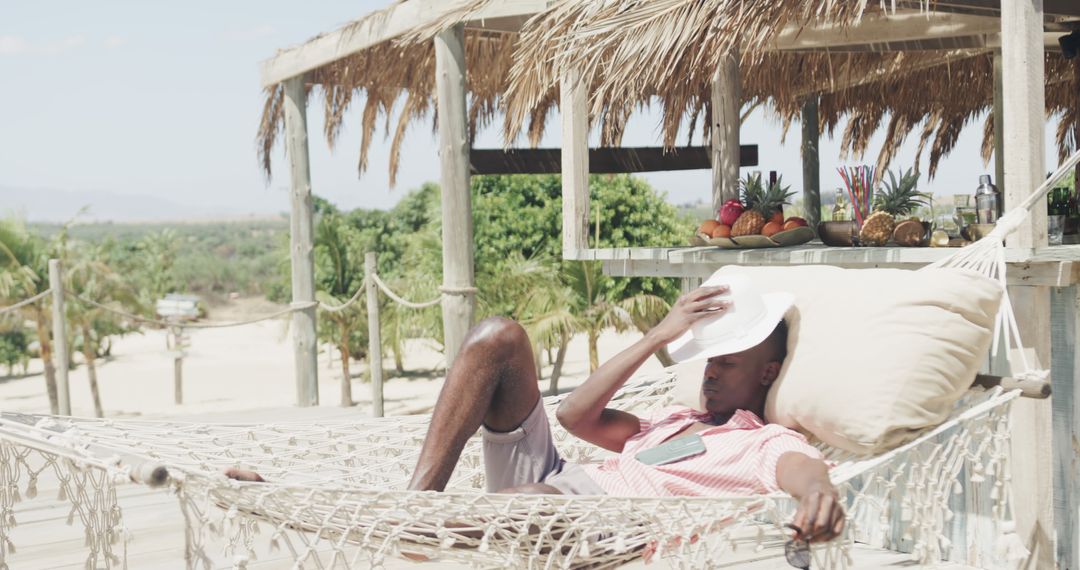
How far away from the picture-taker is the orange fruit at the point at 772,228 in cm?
342

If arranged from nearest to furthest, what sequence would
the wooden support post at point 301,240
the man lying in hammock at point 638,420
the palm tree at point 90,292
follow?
the man lying in hammock at point 638,420 < the wooden support post at point 301,240 < the palm tree at point 90,292

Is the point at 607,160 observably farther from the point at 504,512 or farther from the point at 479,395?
the point at 504,512

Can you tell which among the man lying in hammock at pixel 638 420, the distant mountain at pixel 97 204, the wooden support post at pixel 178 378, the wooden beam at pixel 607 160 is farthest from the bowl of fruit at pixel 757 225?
the distant mountain at pixel 97 204

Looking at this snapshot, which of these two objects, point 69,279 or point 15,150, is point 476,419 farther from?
point 15,150

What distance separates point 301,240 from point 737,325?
4.39m

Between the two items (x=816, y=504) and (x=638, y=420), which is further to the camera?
(x=638, y=420)

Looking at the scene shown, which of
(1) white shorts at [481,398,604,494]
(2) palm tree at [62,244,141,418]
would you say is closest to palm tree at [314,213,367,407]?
(2) palm tree at [62,244,141,418]

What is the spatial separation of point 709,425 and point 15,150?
18167cm

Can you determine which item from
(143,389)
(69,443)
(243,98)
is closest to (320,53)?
(69,443)

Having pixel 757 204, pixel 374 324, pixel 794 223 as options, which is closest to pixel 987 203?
pixel 794 223

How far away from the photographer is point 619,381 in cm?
220

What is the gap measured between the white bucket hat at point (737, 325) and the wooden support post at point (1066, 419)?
0.87 m

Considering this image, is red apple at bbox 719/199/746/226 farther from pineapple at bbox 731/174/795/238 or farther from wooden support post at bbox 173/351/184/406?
wooden support post at bbox 173/351/184/406

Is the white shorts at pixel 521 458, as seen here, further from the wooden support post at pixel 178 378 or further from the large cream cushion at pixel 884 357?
the wooden support post at pixel 178 378
